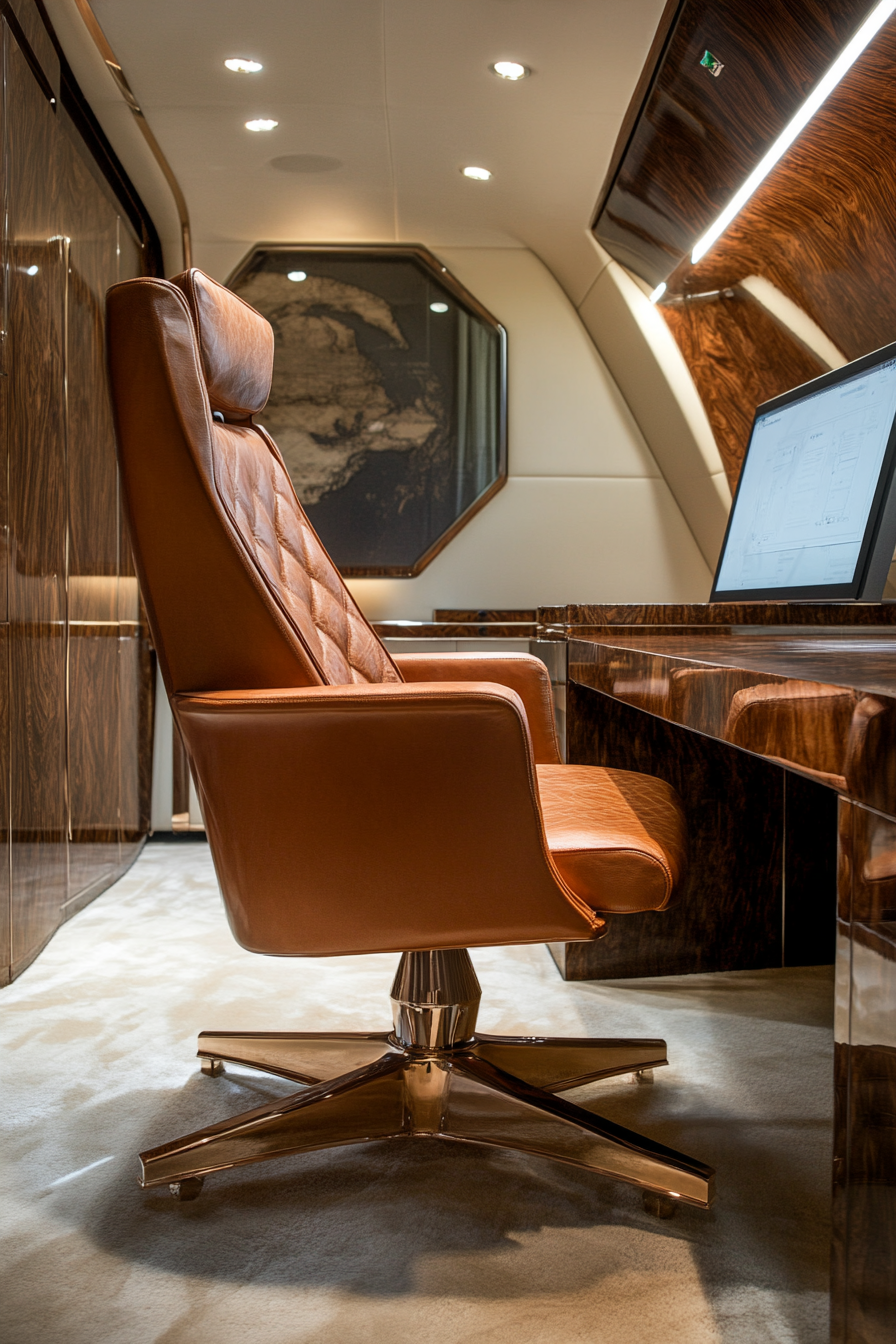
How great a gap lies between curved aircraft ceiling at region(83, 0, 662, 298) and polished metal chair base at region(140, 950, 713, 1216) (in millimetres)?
2192

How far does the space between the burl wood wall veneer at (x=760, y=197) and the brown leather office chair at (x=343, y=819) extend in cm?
130

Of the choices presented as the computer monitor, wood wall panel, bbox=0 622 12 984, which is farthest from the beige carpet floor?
the computer monitor

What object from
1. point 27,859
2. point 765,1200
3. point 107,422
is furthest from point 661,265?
point 765,1200

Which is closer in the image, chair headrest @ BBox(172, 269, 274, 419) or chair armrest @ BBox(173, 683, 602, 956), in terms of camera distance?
chair armrest @ BBox(173, 683, 602, 956)

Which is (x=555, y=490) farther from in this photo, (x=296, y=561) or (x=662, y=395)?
(x=296, y=561)

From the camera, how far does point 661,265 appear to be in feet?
10.5

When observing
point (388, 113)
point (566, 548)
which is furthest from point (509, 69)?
point (566, 548)

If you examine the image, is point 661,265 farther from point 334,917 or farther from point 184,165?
point 334,917

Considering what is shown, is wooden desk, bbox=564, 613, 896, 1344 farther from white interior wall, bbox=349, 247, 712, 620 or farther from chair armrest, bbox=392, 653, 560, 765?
white interior wall, bbox=349, 247, 712, 620

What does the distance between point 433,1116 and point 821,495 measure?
1.38 meters

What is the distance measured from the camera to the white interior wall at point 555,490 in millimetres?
3994

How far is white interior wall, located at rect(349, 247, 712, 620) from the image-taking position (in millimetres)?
3994

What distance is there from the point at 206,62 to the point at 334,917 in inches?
97.5

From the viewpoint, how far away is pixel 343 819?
118 centimetres
